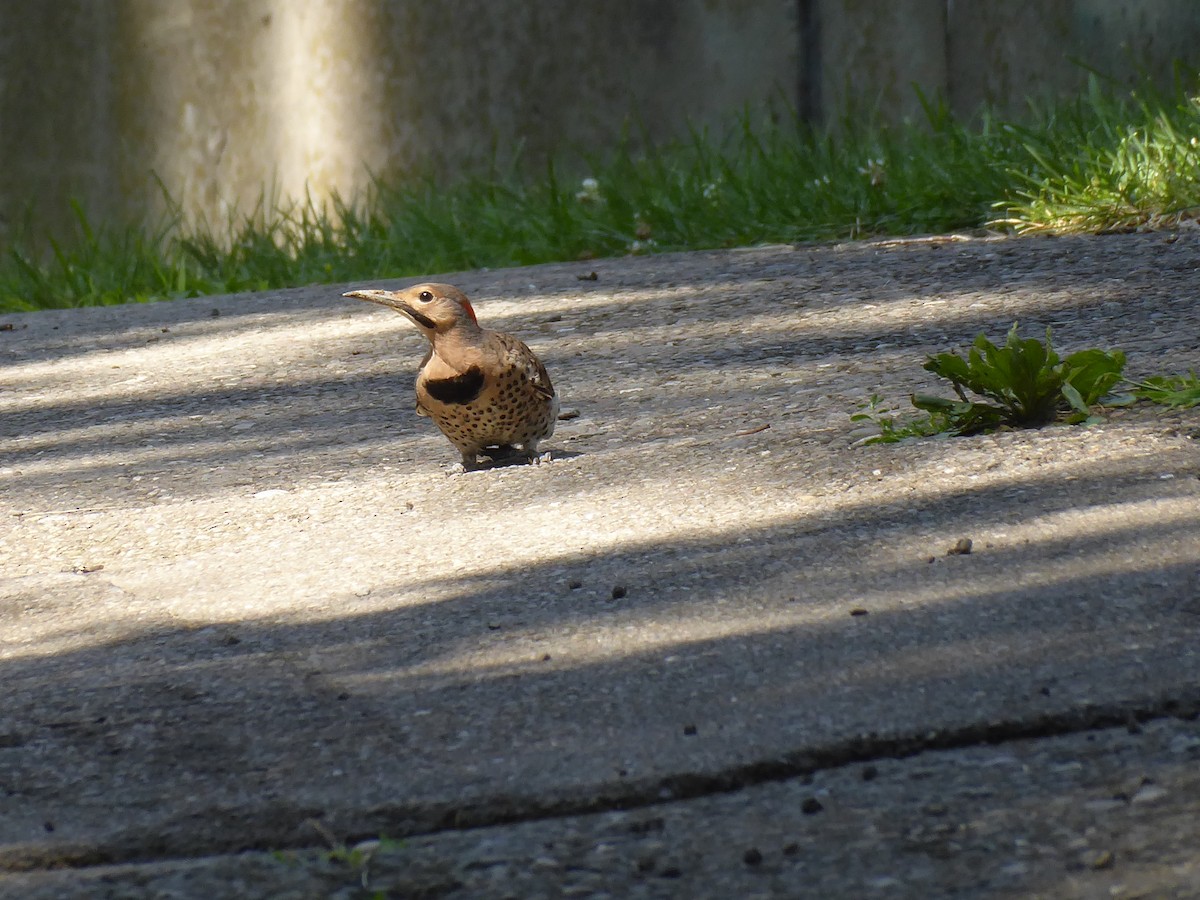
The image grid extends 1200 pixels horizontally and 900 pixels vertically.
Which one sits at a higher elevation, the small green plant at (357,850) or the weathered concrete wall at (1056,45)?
the weathered concrete wall at (1056,45)

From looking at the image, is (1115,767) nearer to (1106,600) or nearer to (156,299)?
(1106,600)

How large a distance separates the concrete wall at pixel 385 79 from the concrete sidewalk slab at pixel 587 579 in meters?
3.52

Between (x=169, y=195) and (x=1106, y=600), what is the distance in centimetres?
766

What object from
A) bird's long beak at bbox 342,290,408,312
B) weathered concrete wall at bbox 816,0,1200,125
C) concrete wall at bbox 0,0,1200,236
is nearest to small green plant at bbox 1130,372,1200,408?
bird's long beak at bbox 342,290,408,312

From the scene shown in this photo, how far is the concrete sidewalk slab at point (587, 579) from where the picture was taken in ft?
7.52

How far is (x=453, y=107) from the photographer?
9.12 meters

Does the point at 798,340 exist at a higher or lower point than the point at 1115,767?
higher

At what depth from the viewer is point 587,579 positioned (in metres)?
3.15

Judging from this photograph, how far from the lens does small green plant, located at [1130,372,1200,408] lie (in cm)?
382

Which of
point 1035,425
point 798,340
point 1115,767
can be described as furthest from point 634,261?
point 1115,767

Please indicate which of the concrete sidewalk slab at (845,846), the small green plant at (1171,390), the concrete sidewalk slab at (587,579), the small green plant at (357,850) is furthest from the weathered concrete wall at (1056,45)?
the small green plant at (357,850)

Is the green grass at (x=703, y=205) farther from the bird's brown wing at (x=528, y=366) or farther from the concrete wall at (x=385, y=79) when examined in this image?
the bird's brown wing at (x=528, y=366)

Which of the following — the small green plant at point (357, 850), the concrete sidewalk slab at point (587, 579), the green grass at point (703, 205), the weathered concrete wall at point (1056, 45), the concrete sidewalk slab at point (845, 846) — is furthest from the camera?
the weathered concrete wall at point (1056, 45)

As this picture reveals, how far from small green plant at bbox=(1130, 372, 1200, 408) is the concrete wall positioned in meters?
5.04
